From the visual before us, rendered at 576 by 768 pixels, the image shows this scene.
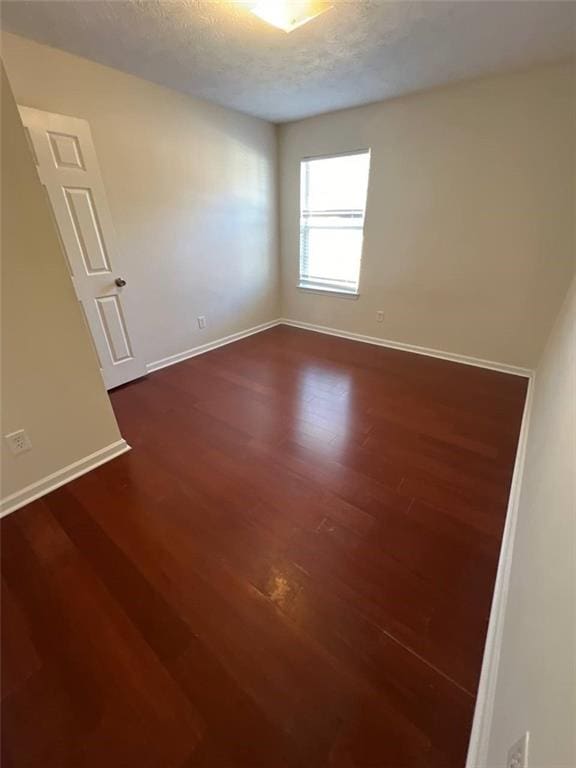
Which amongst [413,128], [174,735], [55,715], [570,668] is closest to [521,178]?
[413,128]

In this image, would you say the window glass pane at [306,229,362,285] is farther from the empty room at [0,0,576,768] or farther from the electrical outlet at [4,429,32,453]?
the electrical outlet at [4,429,32,453]

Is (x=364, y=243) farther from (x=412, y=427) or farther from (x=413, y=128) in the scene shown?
(x=412, y=427)

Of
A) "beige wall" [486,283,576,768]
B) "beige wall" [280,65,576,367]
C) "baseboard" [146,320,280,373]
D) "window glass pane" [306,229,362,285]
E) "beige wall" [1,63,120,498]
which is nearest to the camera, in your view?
"beige wall" [486,283,576,768]

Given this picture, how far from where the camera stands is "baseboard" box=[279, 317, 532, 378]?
3.16m

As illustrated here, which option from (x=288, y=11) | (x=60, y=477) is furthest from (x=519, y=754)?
(x=288, y=11)

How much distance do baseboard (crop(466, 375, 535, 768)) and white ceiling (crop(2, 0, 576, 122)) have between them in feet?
8.66

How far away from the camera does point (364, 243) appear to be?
3646 mm

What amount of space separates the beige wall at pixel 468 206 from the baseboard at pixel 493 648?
189 cm

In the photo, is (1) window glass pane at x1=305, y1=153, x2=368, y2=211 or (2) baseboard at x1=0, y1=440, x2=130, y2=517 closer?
(2) baseboard at x1=0, y1=440, x2=130, y2=517

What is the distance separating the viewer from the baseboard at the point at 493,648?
35.8 inches

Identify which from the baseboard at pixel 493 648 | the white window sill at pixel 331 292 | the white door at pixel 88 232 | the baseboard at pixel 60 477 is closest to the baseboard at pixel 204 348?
the white door at pixel 88 232

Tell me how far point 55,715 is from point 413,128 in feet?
14.5

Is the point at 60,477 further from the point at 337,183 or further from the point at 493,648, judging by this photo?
the point at 337,183

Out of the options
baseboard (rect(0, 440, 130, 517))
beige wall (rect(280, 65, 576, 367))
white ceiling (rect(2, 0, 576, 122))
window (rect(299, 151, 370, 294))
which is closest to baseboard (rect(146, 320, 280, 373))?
window (rect(299, 151, 370, 294))
